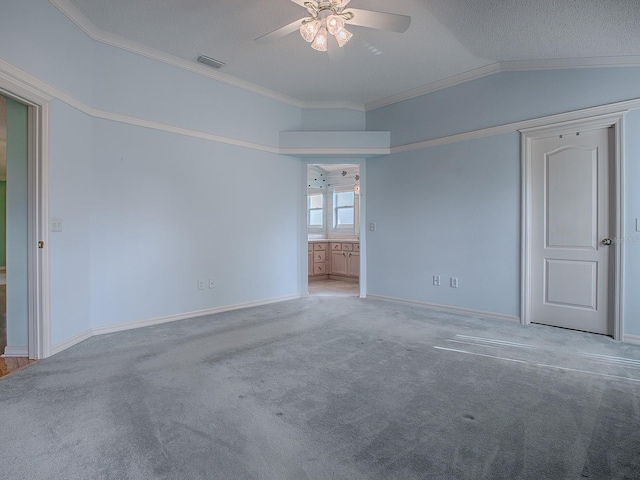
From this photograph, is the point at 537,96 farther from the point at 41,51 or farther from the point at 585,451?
the point at 41,51

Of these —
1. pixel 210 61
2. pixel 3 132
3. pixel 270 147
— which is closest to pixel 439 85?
pixel 270 147

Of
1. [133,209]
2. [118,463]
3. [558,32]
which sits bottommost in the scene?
[118,463]

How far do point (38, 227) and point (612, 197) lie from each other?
5.12m

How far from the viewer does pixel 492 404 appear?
79.7 inches

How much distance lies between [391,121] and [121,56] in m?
3.45

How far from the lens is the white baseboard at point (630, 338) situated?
316cm

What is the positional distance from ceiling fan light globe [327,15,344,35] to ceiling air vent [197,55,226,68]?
192 cm

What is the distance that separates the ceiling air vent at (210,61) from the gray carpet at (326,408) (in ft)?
10.0

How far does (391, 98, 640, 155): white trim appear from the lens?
322cm

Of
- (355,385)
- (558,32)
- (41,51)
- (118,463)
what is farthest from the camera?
(558,32)

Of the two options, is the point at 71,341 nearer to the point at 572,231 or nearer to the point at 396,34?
the point at 396,34

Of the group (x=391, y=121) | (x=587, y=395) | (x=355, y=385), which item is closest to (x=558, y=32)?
(x=391, y=121)

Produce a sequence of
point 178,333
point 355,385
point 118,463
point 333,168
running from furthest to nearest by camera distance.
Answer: point 333,168
point 178,333
point 355,385
point 118,463

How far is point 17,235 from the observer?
9.19 feet
